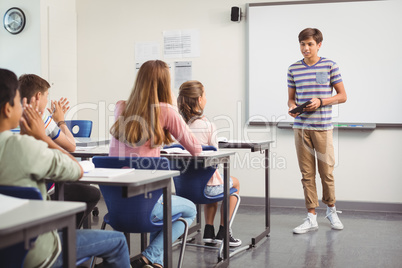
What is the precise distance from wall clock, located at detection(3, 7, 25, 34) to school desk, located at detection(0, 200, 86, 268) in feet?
14.0

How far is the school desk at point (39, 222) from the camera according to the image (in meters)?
1.17

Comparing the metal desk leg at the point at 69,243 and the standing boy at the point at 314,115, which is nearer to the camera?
the metal desk leg at the point at 69,243

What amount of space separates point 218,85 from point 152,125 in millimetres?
2874

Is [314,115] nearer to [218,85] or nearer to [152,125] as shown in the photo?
[218,85]

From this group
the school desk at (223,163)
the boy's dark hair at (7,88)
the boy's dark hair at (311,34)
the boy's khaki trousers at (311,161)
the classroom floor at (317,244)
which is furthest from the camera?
Result: the boy's khaki trousers at (311,161)

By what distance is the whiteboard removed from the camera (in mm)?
4758

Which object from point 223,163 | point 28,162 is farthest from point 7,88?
point 223,163

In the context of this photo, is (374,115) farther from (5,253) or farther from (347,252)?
(5,253)

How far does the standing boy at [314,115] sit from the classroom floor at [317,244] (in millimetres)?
221

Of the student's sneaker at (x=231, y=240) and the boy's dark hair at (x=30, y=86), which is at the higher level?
the boy's dark hair at (x=30, y=86)

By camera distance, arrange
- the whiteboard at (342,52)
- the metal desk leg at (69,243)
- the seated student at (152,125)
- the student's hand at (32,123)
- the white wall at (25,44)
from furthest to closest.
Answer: the white wall at (25,44)
the whiteboard at (342,52)
the seated student at (152,125)
the student's hand at (32,123)
the metal desk leg at (69,243)

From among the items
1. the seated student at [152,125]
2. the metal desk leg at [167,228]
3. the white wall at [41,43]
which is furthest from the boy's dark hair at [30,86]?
the white wall at [41,43]

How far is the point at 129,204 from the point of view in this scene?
2.31m

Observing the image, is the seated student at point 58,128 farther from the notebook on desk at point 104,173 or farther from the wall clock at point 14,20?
the wall clock at point 14,20
